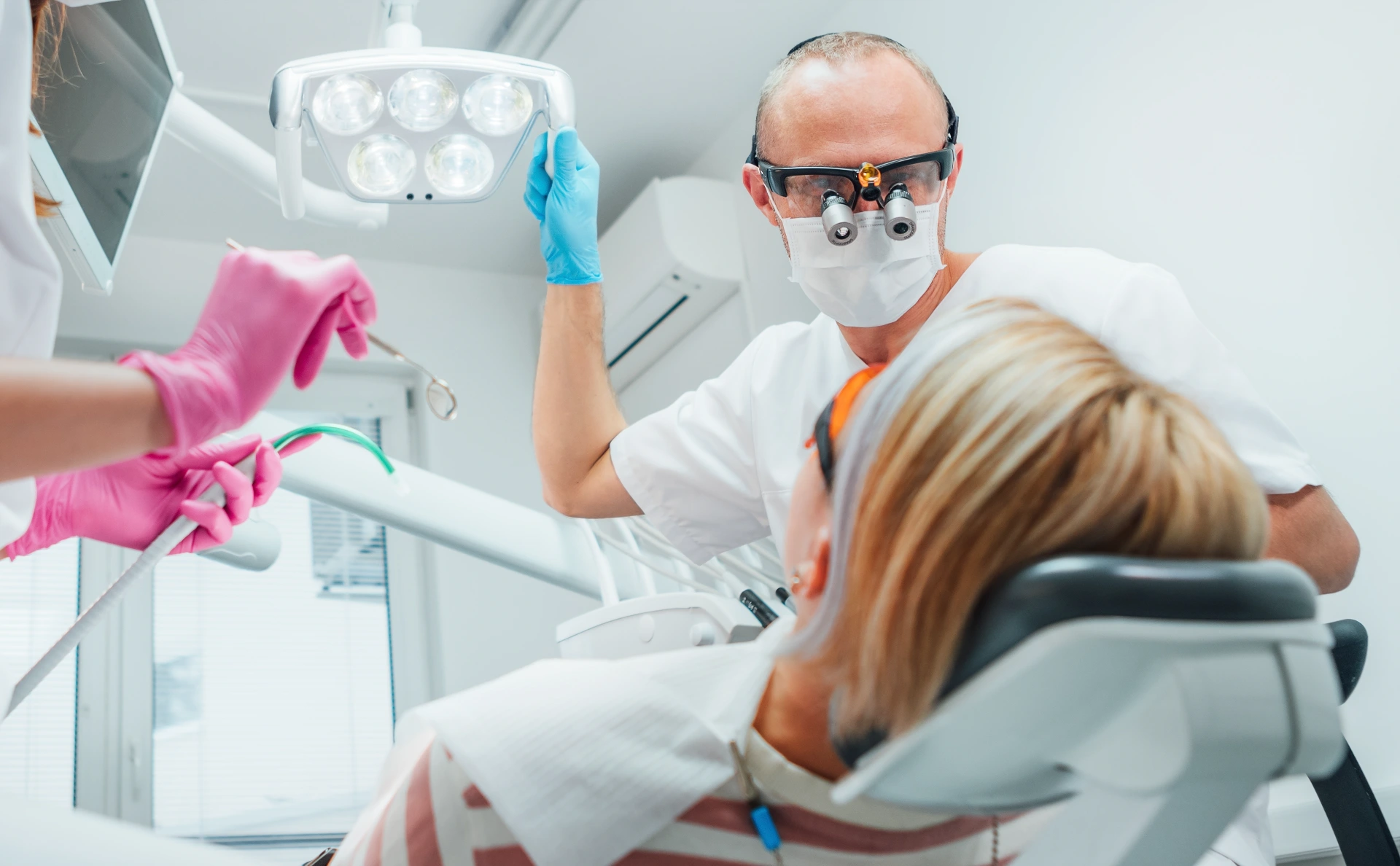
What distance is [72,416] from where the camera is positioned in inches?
34.5

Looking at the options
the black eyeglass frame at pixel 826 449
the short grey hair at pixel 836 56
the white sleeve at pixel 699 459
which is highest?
the short grey hair at pixel 836 56

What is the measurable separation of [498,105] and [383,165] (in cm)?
20

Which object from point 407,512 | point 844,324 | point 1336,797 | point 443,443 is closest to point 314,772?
point 443,443

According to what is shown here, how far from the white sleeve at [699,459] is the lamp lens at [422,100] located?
22.3 inches

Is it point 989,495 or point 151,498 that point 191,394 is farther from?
point 151,498

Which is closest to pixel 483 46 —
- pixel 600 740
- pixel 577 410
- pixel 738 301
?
pixel 738 301

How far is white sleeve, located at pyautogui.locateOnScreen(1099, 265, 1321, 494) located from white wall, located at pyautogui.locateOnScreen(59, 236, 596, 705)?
8.53 ft

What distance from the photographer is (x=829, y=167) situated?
4.74 feet

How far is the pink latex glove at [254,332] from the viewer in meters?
0.97

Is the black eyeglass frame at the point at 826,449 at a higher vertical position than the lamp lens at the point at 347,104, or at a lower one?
lower

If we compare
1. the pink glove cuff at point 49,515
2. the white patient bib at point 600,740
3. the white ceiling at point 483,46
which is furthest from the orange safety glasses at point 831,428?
the white ceiling at point 483,46

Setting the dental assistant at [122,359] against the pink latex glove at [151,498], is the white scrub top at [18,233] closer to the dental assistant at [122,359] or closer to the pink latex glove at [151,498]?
the dental assistant at [122,359]

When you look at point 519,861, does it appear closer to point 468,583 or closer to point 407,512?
point 407,512

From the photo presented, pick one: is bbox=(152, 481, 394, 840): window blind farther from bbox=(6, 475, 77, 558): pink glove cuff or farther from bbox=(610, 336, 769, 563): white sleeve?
bbox=(610, 336, 769, 563): white sleeve
